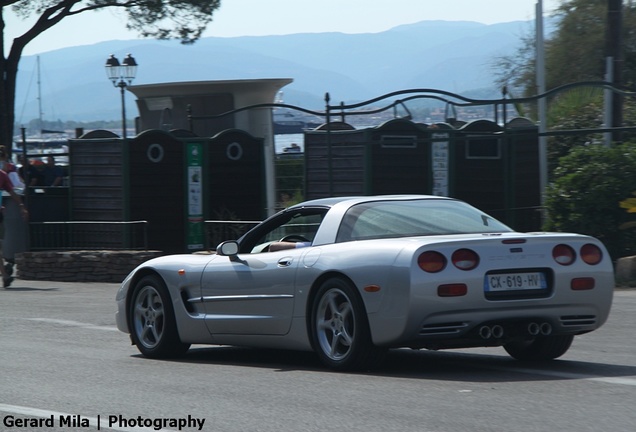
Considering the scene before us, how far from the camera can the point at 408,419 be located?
628 centimetres

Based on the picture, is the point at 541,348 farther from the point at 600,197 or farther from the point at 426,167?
the point at 426,167

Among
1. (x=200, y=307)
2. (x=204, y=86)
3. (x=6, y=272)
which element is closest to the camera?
(x=200, y=307)

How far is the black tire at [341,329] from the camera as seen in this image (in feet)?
25.6

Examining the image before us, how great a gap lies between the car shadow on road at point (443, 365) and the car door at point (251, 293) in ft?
1.07

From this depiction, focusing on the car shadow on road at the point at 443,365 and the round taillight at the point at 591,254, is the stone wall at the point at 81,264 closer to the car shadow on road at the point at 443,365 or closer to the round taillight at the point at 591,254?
the car shadow on road at the point at 443,365

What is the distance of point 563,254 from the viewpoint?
795 centimetres

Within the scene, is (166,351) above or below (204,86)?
below

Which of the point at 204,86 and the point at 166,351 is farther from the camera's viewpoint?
the point at 204,86

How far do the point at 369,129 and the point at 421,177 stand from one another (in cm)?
118

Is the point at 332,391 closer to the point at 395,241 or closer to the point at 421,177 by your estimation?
the point at 395,241

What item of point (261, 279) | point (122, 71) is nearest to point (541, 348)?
point (261, 279)

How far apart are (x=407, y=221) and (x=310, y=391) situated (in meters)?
1.65

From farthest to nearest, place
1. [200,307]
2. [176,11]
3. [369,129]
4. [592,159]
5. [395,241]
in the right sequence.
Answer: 1. [176,11]
2. [369,129]
3. [592,159]
4. [200,307]
5. [395,241]

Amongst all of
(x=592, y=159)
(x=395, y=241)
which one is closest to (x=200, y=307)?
(x=395, y=241)
